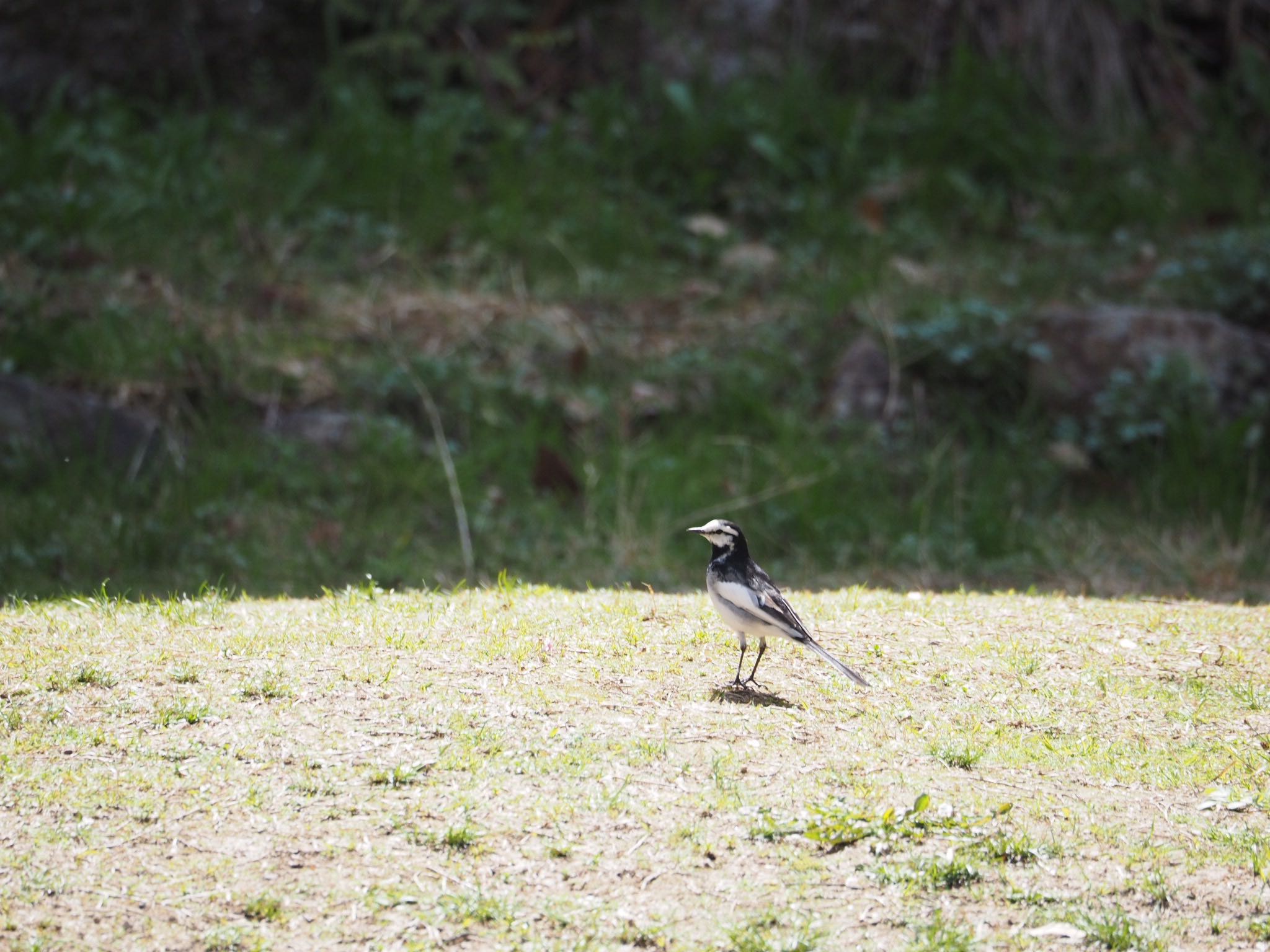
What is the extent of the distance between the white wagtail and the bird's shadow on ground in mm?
56

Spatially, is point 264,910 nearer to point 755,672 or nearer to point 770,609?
point 770,609

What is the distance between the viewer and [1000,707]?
4953 mm

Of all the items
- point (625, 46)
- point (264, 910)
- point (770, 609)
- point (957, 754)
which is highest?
point (625, 46)

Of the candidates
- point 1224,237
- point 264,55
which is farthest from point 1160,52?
point 264,55

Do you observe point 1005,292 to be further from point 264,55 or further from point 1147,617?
point 264,55

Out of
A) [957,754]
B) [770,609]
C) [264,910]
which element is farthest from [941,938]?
[264,910]

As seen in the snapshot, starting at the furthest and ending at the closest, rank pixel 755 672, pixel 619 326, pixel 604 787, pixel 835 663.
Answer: pixel 619 326 < pixel 755 672 < pixel 835 663 < pixel 604 787

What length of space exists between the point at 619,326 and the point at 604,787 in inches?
274

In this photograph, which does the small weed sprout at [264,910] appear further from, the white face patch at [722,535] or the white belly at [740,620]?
the white face patch at [722,535]

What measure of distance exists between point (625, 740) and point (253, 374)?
5.95 m

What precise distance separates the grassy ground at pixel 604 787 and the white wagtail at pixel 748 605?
0.21 m

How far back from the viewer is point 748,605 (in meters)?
4.74

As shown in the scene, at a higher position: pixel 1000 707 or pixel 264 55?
pixel 264 55

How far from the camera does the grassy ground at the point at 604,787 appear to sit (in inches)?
141
